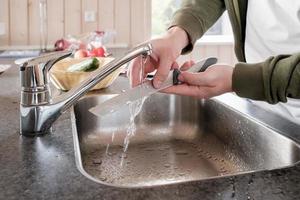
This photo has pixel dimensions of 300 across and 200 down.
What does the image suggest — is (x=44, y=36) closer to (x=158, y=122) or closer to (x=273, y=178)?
(x=158, y=122)

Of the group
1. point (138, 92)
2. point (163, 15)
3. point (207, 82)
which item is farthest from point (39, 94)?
point (163, 15)

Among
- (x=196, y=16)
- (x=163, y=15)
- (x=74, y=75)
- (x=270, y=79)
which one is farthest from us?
(x=163, y=15)

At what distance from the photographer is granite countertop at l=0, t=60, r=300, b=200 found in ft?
1.53

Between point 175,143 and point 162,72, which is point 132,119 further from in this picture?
point 162,72

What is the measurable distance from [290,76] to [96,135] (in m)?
0.58

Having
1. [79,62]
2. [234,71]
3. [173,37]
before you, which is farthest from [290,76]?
[79,62]

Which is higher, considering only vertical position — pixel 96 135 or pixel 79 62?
pixel 79 62

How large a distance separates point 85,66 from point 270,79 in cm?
67

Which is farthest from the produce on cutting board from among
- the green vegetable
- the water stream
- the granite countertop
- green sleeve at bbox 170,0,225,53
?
the granite countertop

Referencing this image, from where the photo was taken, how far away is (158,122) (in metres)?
1.12

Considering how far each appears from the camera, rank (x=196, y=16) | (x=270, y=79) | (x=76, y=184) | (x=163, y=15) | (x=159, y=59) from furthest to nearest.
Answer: (x=163, y=15)
(x=196, y=16)
(x=159, y=59)
(x=270, y=79)
(x=76, y=184)

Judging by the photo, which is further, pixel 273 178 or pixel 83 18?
pixel 83 18

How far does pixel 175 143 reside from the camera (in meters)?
1.06

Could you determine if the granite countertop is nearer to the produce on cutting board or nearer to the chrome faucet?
the chrome faucet
